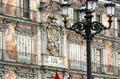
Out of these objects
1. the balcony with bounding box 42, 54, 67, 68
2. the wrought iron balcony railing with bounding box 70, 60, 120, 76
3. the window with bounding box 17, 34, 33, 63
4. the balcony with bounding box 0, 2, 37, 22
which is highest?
the balcony with bounding box 0, 2, 37, 22

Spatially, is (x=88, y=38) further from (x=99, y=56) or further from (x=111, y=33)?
(x=111, y=33)

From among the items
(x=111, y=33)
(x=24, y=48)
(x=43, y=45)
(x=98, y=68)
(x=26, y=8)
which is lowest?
(x=98, y=68)

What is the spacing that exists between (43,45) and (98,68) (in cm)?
695

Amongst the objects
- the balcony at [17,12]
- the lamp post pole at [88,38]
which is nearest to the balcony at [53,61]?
the balcony at [17,12]

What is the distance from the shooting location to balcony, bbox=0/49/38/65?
40219 mm

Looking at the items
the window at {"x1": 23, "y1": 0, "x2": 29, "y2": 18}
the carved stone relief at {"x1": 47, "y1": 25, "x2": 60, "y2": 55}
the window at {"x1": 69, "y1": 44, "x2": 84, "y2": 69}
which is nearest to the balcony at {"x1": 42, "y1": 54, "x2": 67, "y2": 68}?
the carved stone relief at {"x1": 47, "y1": 25, "x2": 60, "y2": 55}

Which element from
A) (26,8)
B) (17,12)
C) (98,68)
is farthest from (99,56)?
(17,12)

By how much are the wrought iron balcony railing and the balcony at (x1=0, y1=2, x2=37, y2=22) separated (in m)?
5.44

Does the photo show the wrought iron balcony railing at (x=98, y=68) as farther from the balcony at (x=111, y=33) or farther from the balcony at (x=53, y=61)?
the balcony at (x=111, y=33)

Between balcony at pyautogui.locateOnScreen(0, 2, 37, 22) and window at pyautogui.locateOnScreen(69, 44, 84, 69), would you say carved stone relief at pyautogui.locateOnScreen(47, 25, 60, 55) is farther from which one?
window at pyautogui.locateOnScreen(69, 44, 84, 69)

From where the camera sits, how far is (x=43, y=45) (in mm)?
43656

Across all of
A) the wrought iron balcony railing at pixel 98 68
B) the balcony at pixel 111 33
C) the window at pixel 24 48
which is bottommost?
the wrought iron balcony railing at pixel 98 68

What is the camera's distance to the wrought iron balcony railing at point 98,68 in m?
46.5

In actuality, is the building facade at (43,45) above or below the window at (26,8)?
below
